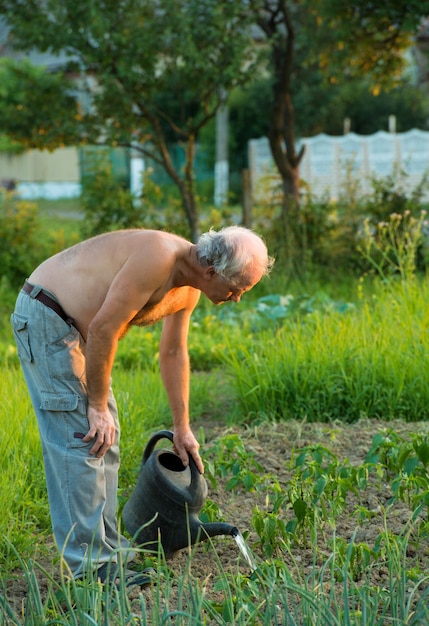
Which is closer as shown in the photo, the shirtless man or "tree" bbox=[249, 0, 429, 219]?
the shirtless man

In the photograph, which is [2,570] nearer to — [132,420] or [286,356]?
[132,420]

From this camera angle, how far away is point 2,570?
3.53m

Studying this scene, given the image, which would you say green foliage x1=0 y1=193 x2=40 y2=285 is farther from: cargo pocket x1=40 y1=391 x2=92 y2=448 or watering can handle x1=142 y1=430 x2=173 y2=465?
cargo pocket x1=40 y1=391 x2=92 y2=448

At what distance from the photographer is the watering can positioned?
349cm

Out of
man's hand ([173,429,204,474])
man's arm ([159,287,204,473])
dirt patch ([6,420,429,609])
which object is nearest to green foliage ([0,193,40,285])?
dirt patch ([6,420,429,609])

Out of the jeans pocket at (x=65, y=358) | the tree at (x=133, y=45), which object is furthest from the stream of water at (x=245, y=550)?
the tree at (x=133, y=45)

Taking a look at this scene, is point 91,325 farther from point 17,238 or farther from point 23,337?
point 17,238

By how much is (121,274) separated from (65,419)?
1.87 feet

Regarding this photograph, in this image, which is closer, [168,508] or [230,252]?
[230,252]

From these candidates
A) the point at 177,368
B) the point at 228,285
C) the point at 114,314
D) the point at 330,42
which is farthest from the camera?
the point at 330,42

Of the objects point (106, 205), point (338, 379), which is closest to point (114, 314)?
point (338, 379)

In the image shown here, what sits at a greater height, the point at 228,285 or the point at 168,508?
the point at 228,285

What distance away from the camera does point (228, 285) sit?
128 inches

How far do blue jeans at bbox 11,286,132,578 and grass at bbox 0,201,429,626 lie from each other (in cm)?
22
